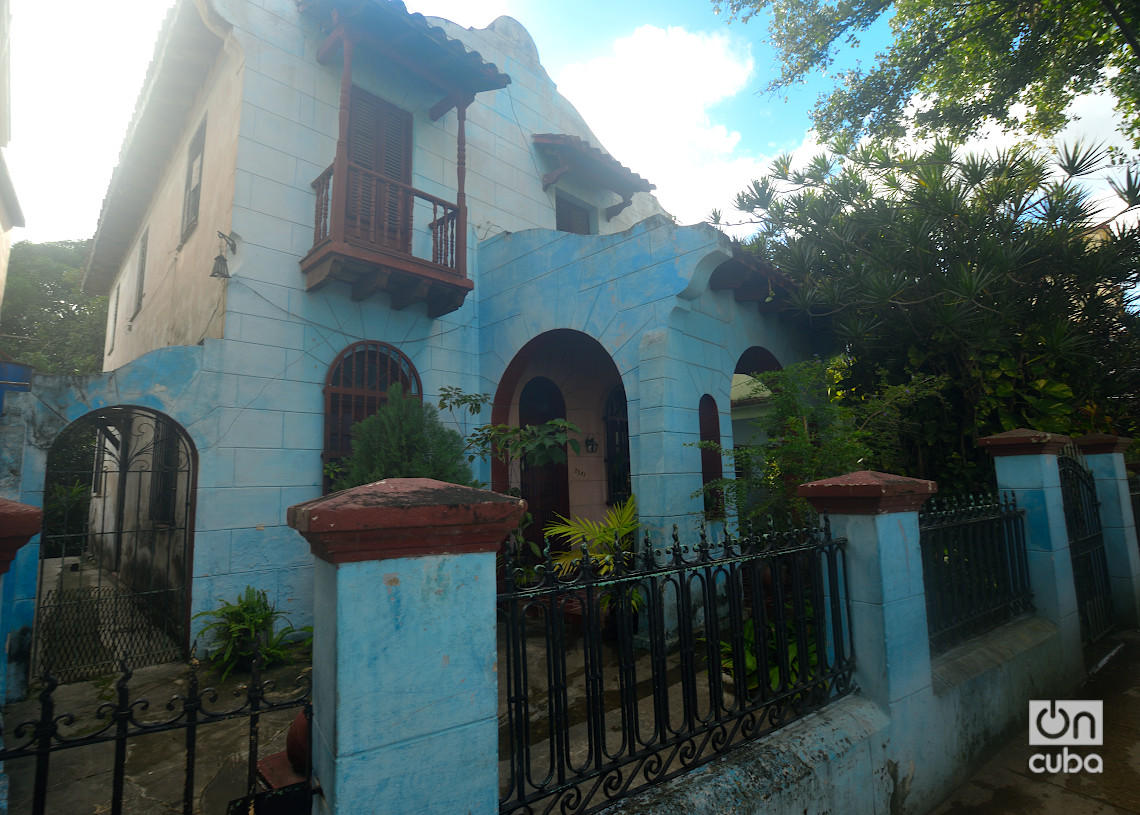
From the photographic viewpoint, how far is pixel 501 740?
145 inches

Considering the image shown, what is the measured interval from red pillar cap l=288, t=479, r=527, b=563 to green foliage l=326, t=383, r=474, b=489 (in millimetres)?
3452

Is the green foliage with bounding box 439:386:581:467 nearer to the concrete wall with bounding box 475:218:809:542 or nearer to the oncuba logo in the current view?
the concrete wall with bounding box 475:218:809:542

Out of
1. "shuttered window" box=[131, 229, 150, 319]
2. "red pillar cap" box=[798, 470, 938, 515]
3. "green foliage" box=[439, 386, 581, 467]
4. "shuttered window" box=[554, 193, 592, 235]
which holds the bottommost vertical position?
"red pillar cap" box=[798, 470, 938, 515]

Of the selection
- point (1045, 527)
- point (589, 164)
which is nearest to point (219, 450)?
point (589, 164)

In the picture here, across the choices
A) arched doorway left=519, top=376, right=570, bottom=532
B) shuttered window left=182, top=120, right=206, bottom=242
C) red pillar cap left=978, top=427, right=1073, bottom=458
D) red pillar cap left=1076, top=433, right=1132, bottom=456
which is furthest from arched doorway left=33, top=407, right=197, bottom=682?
red pillar cap left=1076, top=433, right=1132, bottom=456

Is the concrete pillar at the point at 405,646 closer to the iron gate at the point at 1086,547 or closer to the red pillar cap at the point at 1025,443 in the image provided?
the red pillar cap at the point at 1025,443

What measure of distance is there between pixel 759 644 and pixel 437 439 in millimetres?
3600

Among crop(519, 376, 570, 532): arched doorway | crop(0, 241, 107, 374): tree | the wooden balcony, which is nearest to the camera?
the wooden balcony

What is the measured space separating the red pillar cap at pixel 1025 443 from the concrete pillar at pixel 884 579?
2237 millimetres

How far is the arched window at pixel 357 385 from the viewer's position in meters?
6.66

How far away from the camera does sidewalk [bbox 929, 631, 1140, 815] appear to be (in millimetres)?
3221

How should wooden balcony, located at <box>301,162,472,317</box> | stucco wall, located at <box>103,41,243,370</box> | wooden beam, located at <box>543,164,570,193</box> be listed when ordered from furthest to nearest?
wooden beam, located at <box>543,164,570,193</box> < stucco wall, located at <box>103,41,243,370</box> < wooden balcony, located at <box>301,162,472,317</box>

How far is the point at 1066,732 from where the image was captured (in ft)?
13.5

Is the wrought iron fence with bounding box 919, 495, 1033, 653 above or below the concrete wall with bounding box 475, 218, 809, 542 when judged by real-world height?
below
